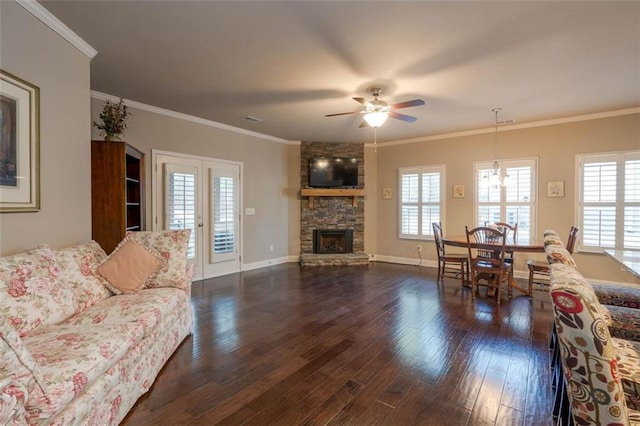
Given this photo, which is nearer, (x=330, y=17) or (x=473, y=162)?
(x=330, y=17)

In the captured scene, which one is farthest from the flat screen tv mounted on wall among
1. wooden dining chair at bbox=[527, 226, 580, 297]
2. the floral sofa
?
the floral sofa

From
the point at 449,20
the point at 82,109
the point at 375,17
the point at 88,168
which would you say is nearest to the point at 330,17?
the point at 375,17

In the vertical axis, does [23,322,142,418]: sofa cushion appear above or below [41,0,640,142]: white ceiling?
below

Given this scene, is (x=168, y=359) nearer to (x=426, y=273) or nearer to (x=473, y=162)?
(x=426, y=273)

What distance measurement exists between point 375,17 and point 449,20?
58cm

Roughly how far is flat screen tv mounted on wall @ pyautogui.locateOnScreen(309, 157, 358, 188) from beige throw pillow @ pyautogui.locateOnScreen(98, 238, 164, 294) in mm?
4247

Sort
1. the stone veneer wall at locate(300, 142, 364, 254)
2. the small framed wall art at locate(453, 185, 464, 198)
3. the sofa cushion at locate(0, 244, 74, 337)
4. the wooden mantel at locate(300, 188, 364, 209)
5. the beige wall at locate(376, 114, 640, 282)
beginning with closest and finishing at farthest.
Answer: the sofa cushion at locate(0, 244, 74, 337) < the beige wall at locate(376, 114, 640, 282) < the small framed wall art at locate(453, 185, 464, 198) < the wooden mantel at locate(300, 188, 364, 209) < the stone veneer wall at locate(300, 142, 364, 254)

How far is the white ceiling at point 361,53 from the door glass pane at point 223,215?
4.83 ft

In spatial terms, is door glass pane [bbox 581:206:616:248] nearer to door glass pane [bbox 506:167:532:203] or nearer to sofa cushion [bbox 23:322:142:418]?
door glass pane [bbox 506:167:532:203]

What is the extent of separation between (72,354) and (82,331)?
0.97 ft

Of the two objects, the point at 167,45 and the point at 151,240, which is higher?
the point at 167,45

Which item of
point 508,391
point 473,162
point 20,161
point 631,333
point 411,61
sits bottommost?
point 508,391

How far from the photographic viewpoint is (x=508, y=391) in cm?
208

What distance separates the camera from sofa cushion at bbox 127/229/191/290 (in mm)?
2766
